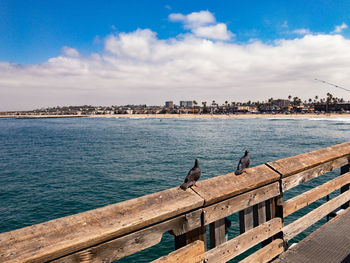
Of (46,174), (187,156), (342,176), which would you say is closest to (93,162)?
(46,174)

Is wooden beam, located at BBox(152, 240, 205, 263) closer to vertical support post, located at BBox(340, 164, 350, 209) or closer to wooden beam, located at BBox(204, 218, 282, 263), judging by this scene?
wooden beam, located at BBox(204, 218, 282, 263)

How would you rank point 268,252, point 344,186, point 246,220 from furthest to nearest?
point 344,186 < point 268,252 < point 246,220

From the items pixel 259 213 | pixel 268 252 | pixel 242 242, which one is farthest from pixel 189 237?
pixel 268 252

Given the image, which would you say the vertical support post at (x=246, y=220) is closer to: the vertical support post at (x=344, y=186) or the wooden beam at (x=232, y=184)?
the wooden beam at (x=232, y=184)

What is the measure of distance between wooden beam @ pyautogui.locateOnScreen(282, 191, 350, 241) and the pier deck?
238 mm

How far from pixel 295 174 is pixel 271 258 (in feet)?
3.99

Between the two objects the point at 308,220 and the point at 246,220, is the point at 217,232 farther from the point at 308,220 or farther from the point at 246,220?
the point at 308,220

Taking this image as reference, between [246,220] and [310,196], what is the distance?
149 cm

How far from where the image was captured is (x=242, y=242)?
286 cm

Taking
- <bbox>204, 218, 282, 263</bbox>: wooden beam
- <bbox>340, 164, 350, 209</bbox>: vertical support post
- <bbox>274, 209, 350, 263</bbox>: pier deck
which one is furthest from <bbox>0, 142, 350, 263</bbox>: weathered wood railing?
<bbox>340, 164, 350, 209</bbox>: vertical support post

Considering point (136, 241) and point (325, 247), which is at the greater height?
point (136, 241)

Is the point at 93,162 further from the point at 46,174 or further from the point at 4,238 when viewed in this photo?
the point at 4,238

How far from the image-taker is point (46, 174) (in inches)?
1161

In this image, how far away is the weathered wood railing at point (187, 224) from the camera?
1.61 m
